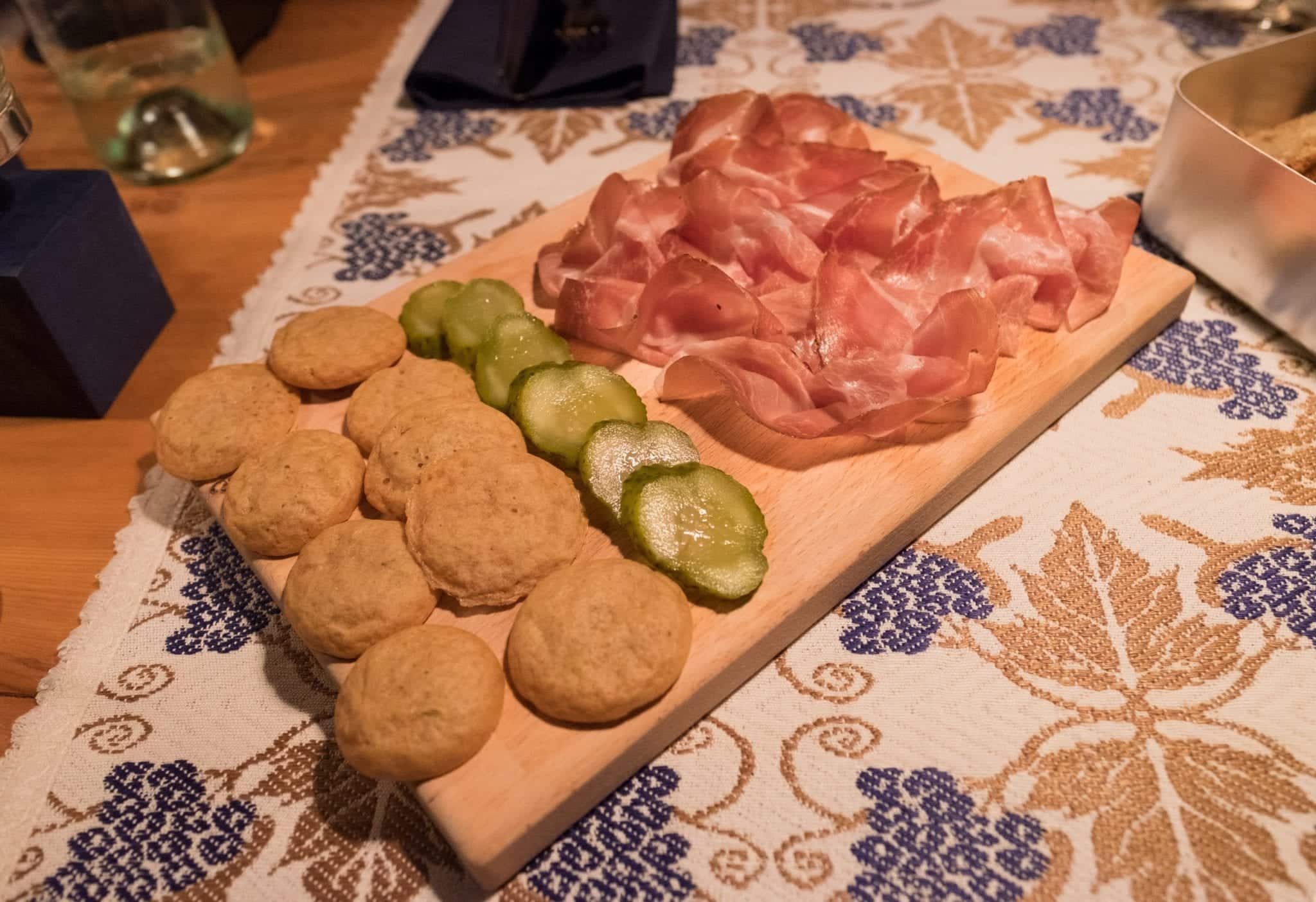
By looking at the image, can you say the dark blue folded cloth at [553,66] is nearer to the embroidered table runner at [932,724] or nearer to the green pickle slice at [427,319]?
the green pickle slice at [427,319]

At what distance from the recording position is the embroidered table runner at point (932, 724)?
1.12 meters

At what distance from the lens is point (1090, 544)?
142 cm

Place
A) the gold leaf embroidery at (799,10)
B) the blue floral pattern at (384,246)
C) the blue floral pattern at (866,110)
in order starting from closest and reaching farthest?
the blue floral pattern at (384,246) → the blue floral pattern at (866,110) → the gold leaf embroidery at (799,10)

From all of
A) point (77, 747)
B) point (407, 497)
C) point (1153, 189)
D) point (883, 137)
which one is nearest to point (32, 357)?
point (77, 747)

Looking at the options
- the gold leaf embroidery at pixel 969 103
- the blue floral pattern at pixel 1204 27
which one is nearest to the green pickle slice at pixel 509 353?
the gold leaf embroidery at pixel 969 103

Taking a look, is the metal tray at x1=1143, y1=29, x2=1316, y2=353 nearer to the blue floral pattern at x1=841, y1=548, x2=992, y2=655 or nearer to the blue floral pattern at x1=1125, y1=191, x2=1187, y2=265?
the blue floral pattern at x1=1125, y1=191, x2=1187, y2=265

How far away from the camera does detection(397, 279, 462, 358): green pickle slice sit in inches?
65.4

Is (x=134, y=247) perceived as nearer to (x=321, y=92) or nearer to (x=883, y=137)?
(x=321, y=92)

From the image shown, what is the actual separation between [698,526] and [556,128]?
62.8 inches

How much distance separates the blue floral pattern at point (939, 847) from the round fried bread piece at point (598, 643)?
30 cm

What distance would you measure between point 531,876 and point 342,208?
Answer: 175cm

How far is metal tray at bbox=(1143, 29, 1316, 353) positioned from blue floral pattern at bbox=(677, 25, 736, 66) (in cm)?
135

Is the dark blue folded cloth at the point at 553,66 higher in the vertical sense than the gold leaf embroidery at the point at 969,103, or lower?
higher

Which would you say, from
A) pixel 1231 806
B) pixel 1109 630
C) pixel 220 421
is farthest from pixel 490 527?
pixel 1231 806
